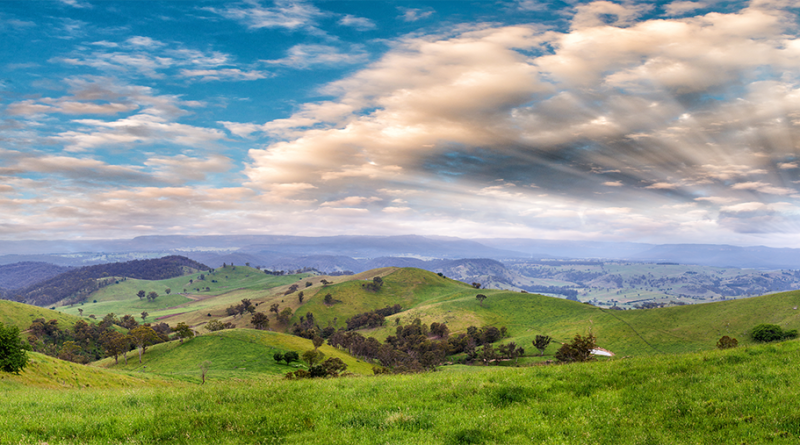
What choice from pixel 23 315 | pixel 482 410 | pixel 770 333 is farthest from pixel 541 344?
pixel 23 315

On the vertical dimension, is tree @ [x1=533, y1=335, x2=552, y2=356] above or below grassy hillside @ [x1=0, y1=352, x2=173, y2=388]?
below

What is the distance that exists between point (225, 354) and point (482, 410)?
342 feet

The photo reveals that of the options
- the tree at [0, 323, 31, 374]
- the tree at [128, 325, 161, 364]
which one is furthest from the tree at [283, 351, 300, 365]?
the tree at [0, 323, 31, 374]

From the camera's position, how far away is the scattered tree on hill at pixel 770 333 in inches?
3381

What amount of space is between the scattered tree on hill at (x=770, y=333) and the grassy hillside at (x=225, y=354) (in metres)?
106

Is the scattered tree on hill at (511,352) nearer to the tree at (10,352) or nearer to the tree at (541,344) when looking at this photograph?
the tree at (541,344)

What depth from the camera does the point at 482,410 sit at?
1306 centimetres

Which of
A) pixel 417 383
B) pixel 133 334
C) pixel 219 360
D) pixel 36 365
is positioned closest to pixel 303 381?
pixel 417 383

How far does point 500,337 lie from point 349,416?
505 feet

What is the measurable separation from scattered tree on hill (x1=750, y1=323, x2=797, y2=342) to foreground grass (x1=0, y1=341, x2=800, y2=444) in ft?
347

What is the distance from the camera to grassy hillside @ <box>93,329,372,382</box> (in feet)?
291

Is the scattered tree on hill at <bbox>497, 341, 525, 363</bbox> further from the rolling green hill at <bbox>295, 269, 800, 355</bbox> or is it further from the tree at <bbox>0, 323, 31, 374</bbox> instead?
the tree at <bbox>0, 323, 31, 374</bbox>

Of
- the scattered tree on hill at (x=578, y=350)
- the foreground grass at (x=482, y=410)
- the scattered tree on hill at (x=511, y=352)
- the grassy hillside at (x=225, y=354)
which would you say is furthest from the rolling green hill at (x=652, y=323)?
the foreground grass at (x=482, y=410)

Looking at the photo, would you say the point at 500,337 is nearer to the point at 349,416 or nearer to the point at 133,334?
the point at 133,334
